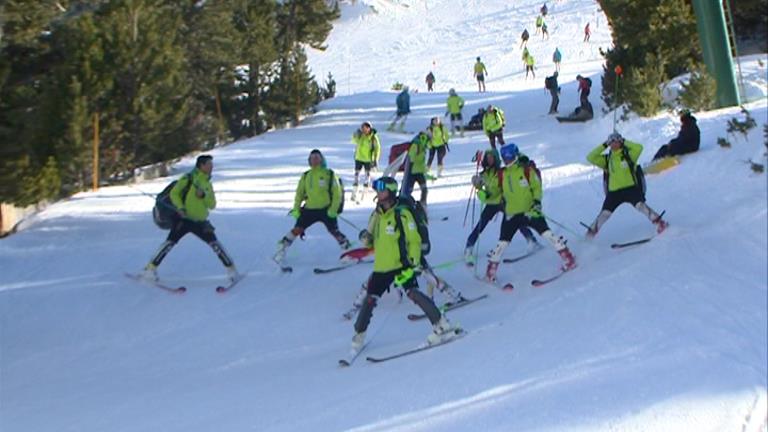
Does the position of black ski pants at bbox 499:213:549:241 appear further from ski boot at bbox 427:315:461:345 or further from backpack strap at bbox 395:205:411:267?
backpack strap at bbox 395:205:411:267

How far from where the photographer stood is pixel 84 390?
10383 mm

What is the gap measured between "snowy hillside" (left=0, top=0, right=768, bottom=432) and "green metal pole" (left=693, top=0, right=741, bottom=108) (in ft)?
3.62

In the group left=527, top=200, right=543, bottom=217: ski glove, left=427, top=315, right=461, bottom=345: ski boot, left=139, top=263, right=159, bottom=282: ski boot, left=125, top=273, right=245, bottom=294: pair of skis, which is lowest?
left=427, top=315, right=461, bottom=345: ski boot

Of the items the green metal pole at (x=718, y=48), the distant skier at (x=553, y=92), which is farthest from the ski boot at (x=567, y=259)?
the distant skier at (x=553, y=92)

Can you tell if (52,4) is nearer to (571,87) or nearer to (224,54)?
(224,54)

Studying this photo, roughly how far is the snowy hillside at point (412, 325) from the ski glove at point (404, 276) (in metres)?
0.80

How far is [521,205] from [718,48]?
826 cm

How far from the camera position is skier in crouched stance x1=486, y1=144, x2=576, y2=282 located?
1145cm

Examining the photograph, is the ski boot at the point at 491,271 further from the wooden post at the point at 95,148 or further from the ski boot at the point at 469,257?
the wooden post at the point at 95,148

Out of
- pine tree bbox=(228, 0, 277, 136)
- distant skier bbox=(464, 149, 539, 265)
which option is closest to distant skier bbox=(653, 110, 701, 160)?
distant skier bbox=(464, 149, 539, 265)

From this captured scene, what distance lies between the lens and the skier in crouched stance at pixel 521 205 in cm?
1145

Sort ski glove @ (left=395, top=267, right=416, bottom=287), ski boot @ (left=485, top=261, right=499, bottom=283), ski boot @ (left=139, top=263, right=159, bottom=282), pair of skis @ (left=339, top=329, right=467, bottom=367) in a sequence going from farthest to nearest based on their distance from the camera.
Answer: ski boot @ (left=139, top=263, right=159, bottom=282), ski boot @ (left=485, top=261, right=499, bottom=283), pair of skis @ (left=339, top=329, right=467, bottom=367), ski glove @ (left=395, top=267, right=416, bottom=287)

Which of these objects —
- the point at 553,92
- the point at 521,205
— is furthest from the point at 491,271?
the point at 553,92

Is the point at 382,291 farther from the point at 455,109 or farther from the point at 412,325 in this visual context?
the point at 455,109
